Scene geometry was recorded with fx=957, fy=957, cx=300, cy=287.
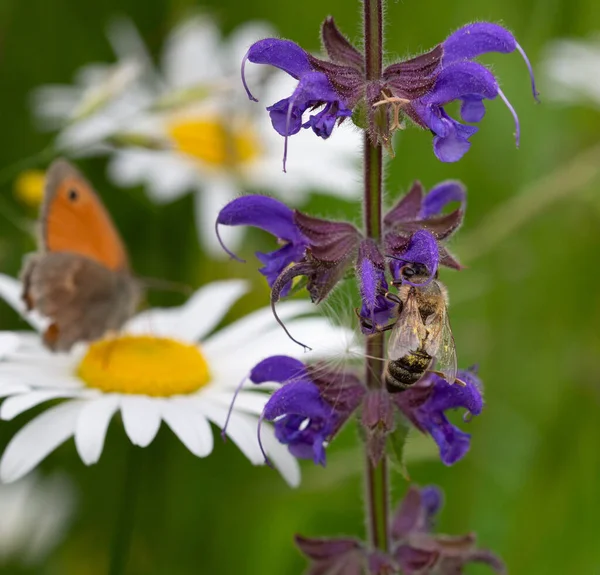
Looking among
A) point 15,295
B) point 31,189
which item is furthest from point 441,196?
point 31,189

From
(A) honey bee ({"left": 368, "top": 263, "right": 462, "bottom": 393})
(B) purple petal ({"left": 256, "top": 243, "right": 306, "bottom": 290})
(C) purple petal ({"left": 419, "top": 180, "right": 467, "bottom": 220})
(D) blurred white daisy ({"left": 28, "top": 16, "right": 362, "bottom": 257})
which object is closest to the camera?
(A) honey bee ({"left": 368, "top": 263, "right": 462, "bottom": 393})

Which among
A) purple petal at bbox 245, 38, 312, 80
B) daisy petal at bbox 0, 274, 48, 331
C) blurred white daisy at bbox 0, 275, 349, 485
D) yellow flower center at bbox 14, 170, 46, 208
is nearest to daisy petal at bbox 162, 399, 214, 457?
blurred white daisy at bbox 0, 275, 349, 485

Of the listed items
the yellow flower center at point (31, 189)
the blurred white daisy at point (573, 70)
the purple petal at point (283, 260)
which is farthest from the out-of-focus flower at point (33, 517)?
the blurred white daisy at point (573, 70)

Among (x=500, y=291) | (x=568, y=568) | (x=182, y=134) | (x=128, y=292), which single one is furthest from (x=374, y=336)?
(x=182, y=134)

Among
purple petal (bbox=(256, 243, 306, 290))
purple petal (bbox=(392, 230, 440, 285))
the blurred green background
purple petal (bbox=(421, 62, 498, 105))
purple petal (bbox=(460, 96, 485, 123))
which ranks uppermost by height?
purple petal (bbox=(421, 62, 498, 105))

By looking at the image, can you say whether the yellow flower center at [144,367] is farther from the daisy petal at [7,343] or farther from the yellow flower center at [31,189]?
the yellow flower center at [31,189]

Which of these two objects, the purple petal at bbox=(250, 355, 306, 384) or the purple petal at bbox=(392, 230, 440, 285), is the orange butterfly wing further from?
the purple petal at bbox=(392, 230, 440, 285)
